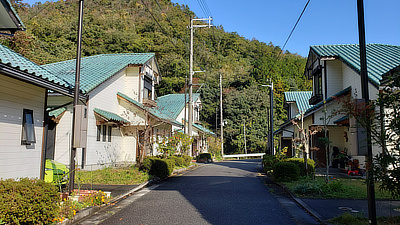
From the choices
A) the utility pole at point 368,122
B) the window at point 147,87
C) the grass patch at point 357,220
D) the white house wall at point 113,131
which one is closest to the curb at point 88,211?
the grass patch at point 357,220

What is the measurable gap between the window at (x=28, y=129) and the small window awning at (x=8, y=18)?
228 cm

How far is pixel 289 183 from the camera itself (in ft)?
42.4

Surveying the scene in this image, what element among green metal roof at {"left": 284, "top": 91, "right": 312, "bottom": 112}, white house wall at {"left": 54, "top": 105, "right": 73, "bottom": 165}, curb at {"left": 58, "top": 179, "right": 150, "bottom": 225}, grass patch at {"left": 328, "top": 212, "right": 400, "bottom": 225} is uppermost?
green metal roof at {"left": 284, "top": 91, "right": 312, "bottom": 112}

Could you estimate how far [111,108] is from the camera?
1889 cm

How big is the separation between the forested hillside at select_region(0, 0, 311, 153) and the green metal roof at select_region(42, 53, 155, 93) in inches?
448

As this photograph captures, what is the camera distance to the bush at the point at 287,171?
44.5ft

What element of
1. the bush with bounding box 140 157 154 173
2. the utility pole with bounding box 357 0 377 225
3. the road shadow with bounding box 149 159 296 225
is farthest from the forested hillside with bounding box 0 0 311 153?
the utility pole with bounding box 357 0 377 225

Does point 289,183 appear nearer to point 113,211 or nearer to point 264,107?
point 113,211

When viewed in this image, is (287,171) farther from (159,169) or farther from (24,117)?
(24,117)

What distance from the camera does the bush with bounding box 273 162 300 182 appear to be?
44.5ft

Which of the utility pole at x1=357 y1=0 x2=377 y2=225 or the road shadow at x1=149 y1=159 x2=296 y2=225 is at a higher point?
the utility pole at x1=357 y1=0 x2=377 y2=225

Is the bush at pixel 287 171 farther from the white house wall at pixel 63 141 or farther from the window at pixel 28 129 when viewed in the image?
the white house wall at pixel 63 141

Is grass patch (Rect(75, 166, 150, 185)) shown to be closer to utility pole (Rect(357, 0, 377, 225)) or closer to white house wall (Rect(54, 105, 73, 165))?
white house wall (Rect(54, 105, 73, 165))

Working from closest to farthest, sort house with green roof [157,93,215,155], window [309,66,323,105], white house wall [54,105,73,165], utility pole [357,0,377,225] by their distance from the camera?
utility pole [357,0,377,225]
white house wall [54,105,73,165]
window [309,66,323,105]
house with green roof [157,93,215,155]
